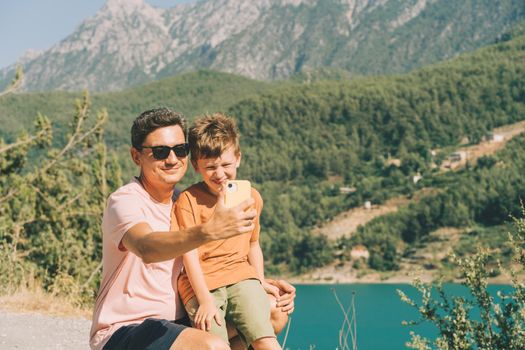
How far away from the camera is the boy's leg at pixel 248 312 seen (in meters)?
3.18

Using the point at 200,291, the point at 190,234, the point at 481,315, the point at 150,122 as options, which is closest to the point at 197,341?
the point at 200,291

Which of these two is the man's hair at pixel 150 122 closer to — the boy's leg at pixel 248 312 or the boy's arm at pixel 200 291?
the boy's arm at pixel 200 291

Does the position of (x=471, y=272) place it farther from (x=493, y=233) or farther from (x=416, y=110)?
(x=416, y=110)

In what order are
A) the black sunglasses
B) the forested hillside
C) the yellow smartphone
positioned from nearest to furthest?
1. the yellow smartphone
2. the black sunglasses
3. the forested hillside

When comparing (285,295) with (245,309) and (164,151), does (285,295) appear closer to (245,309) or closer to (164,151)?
(245,309)

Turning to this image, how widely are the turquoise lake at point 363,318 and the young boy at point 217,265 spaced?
80.4ft

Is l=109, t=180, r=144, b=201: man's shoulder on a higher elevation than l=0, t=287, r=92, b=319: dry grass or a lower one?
higher

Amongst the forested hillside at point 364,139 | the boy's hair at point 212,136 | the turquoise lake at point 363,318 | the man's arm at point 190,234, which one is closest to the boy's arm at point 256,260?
the boy's hair at point 212,136

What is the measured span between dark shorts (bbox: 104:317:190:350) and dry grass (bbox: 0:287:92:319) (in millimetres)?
4607

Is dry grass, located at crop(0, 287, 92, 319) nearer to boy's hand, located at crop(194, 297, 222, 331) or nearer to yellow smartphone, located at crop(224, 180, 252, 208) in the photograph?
boy's hand, located at crop(194, 297, 222, 331)

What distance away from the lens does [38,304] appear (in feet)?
24.6

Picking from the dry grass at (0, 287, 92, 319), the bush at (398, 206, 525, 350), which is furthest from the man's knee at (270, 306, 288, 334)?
the dry grass at (0, 287, 92, 319)

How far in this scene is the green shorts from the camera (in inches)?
124

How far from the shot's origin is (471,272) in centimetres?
522
